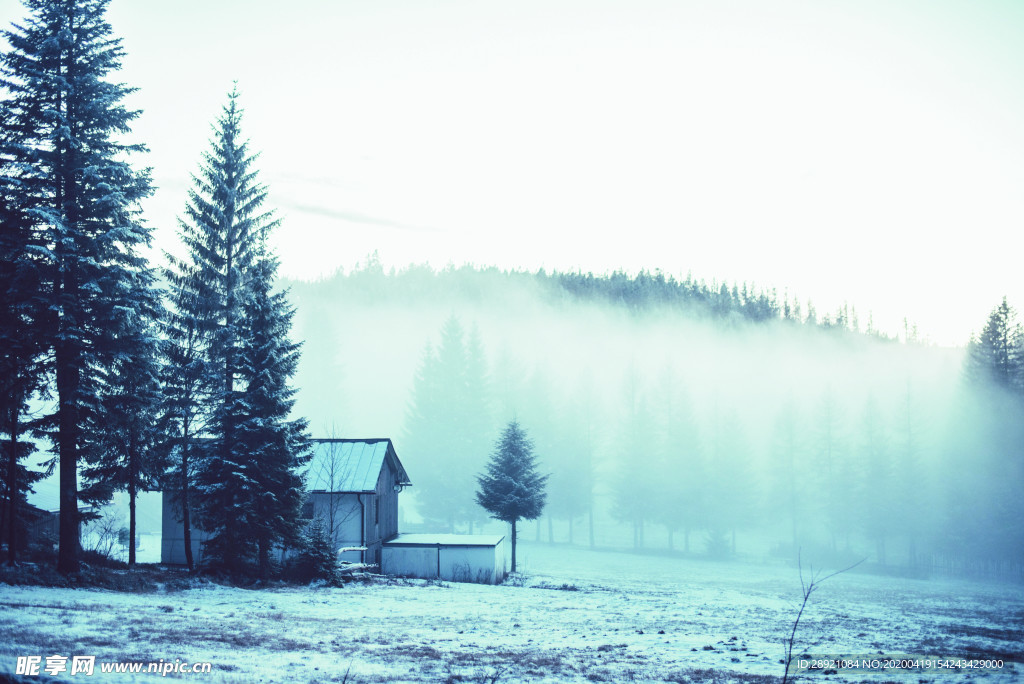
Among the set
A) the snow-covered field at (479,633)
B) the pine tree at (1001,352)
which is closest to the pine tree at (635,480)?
the pine tree at (1001,352)

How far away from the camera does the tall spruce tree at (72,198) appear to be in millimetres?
19125

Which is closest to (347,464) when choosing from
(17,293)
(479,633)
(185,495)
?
(185,495)

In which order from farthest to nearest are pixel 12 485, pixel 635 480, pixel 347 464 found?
pixel 635 480 → pixel 347 464 → pixel 12 485

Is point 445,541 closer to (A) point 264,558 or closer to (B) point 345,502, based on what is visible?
(B) point 345,502

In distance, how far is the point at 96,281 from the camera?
64.0 feet

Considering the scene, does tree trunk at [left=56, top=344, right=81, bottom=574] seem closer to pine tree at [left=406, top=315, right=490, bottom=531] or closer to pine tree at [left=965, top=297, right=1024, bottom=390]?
pine tree at [left=406, top=315, right=490, bottom=531]

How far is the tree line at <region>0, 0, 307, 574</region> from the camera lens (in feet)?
62.6

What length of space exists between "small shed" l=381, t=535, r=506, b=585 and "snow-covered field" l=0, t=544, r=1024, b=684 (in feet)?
8.53

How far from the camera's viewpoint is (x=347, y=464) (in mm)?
32625

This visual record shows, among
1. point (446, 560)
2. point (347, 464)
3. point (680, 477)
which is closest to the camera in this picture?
point (446, 560)

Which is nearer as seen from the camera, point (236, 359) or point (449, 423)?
point (236, 359)

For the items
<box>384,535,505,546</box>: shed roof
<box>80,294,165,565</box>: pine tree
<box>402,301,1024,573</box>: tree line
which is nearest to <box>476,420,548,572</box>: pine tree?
<box>384,535,505,546</box>: shed roof

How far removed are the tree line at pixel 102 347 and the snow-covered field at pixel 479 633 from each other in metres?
3.76

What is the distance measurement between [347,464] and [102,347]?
14740 millimetres
